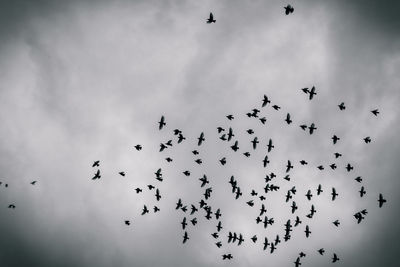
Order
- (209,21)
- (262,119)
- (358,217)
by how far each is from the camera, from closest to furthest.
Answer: (209,21), (262,119), (358,217)

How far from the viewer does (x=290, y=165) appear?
114 metres

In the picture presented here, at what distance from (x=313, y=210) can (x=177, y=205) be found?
3035 cm

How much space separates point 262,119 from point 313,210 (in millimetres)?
24988

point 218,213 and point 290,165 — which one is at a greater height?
point 290,165

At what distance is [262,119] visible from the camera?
347 ft

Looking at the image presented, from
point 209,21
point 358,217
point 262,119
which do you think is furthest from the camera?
point 358,217

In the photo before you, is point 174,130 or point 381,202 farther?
point 381,202

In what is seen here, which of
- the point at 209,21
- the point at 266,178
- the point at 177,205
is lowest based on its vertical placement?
the point at 177,205

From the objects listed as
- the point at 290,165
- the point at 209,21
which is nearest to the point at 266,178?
the point at 290,165

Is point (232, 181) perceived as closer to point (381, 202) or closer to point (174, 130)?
point (174, 130)

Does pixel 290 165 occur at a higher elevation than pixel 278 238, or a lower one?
higher

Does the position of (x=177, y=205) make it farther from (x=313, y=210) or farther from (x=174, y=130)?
(x=313, y=210)

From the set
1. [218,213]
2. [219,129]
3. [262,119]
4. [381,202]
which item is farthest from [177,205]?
[381,202]

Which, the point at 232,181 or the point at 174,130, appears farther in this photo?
the point at 232,181
